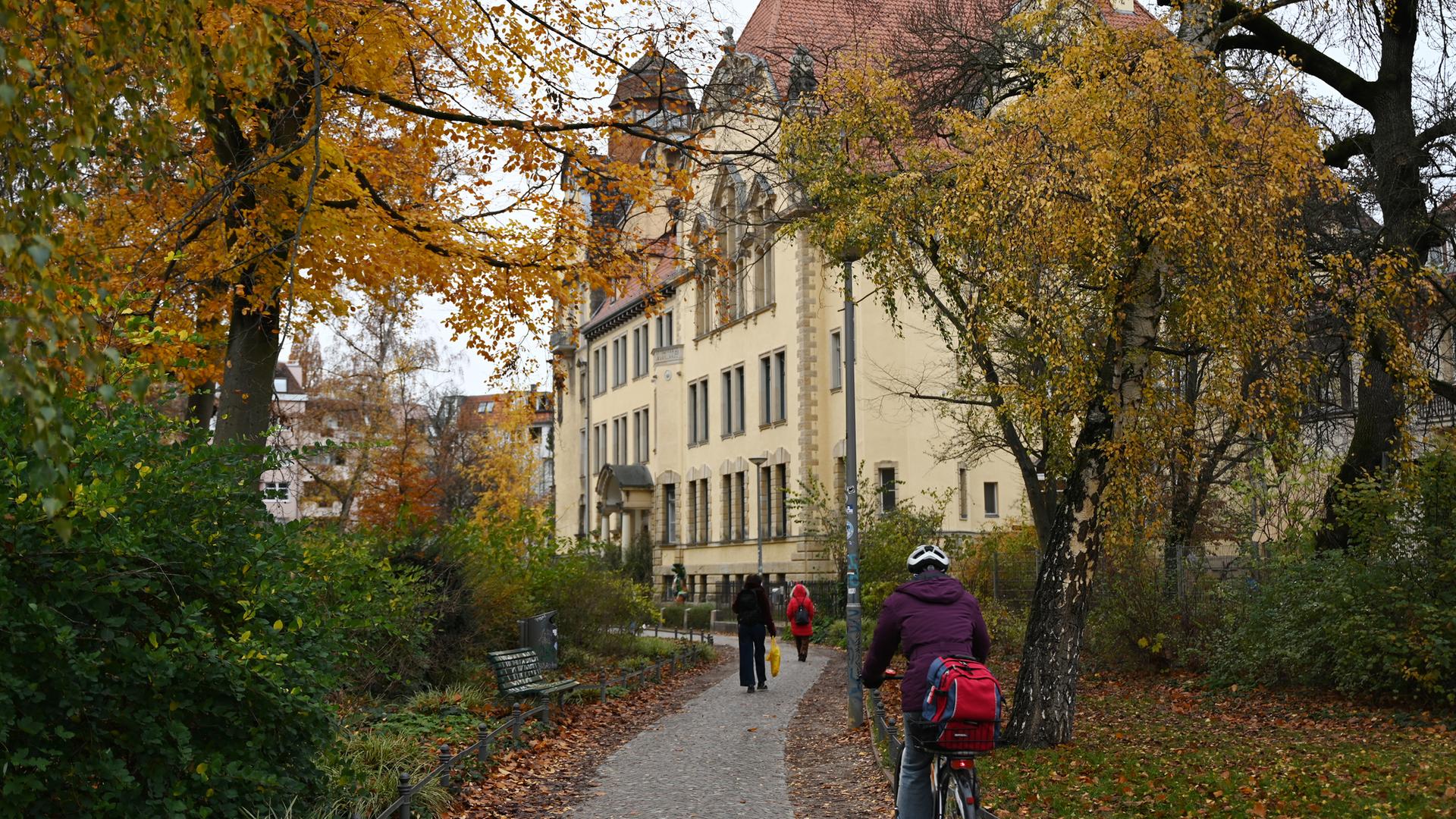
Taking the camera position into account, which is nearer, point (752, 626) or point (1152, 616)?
point (1152, 616)

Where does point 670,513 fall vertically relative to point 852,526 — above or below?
above

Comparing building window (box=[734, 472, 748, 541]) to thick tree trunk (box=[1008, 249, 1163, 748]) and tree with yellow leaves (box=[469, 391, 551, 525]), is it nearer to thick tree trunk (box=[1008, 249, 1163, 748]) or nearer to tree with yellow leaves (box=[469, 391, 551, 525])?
tree with yellow leaves (box=[469, 391, 551, 525])

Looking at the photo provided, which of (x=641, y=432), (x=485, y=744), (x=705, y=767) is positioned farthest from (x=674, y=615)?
(x=485, y=744)

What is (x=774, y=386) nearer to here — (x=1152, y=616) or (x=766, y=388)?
(x=766, y=388)

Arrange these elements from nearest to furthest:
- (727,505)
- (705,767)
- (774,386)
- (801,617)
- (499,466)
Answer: (705,767)
(801,617)
(774,386)
(727,505)
(499,466)

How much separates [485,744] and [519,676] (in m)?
4.25

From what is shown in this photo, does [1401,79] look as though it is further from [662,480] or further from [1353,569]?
[662,480]

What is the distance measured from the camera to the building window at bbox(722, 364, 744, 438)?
51.4 metres

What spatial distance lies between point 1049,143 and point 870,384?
1188 inches

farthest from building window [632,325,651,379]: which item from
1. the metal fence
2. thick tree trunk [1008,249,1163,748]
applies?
thick tree trunk [1008,249,1163,748]

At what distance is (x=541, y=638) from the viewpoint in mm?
19891

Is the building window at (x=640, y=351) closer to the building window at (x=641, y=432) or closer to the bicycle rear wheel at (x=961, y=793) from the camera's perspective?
the building window at (x=641, y=432)

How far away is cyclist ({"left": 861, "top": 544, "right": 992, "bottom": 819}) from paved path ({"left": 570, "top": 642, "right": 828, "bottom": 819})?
3499mm

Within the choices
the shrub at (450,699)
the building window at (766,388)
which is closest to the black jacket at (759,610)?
the shrub at (450,699)
